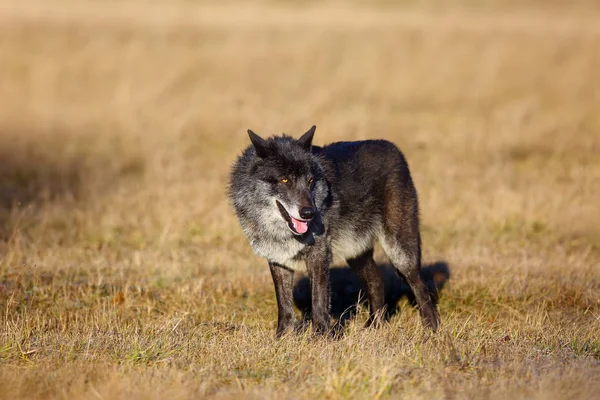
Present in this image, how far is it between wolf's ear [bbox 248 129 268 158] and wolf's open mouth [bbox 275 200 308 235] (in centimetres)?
48

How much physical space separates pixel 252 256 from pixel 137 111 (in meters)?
7.96

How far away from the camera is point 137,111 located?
56.2ft

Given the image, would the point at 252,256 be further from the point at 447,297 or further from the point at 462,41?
the point at 462,41

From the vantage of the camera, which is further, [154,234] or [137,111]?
[137,111]

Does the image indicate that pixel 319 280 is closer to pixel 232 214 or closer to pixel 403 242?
pixel 403 242

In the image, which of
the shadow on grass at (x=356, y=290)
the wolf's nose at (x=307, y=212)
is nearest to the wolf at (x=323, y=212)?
the wolf's nose at (x=307, y=212)

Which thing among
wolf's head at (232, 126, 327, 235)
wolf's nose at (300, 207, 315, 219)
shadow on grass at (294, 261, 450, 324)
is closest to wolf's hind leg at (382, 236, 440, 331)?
shadow on grass at (294, 261, 450, 324)

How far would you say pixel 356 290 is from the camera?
944 cm

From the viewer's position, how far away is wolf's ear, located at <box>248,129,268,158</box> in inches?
276

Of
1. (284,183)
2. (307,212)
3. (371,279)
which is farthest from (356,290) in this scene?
(307,212)

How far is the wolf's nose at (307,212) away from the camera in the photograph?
6688mm

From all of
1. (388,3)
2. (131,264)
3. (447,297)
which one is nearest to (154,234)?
(131,264)

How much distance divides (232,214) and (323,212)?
14.0 ft

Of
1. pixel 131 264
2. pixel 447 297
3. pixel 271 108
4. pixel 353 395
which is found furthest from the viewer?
pixel 271 108
